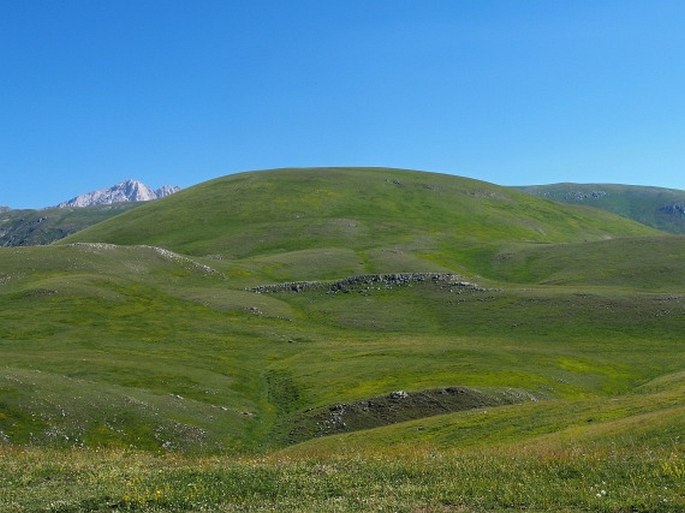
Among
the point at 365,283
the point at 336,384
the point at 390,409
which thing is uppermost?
the point at 365,283

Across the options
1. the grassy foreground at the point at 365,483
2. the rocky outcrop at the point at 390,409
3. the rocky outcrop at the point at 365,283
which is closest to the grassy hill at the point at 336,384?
the grassy foreground at the point at 365,483

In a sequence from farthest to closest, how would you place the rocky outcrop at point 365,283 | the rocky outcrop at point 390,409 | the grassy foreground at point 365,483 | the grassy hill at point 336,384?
1. the rocky outcrop at point 365,283
2. the rocky outcrop at point 390,409
3. the grassy hill at point 336,384
4. the grassy foreground at point 365,483

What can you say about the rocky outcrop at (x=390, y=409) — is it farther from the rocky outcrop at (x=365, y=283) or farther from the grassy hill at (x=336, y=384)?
the rocky outcrop at (x=365, y=283)

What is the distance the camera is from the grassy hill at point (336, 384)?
24312 mm

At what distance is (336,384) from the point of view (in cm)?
8950

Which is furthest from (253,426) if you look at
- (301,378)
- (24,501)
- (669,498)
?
(669,498)

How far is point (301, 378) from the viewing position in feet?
307

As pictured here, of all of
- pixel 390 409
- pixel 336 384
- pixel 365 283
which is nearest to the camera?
pixel 390 409

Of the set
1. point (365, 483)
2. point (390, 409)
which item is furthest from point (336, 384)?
point (365, 483)

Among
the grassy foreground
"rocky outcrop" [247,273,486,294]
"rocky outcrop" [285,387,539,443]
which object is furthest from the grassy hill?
"rocky outcrop" [247,273,486,294]

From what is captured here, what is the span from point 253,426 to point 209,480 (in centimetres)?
5057

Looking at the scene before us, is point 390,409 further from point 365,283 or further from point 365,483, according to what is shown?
point 365,283

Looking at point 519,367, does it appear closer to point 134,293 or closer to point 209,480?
point 209,480

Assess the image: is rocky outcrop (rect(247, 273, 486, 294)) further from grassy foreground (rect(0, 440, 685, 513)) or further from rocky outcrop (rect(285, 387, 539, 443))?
grassy foreground (rect(0, 440, 685, 513))
